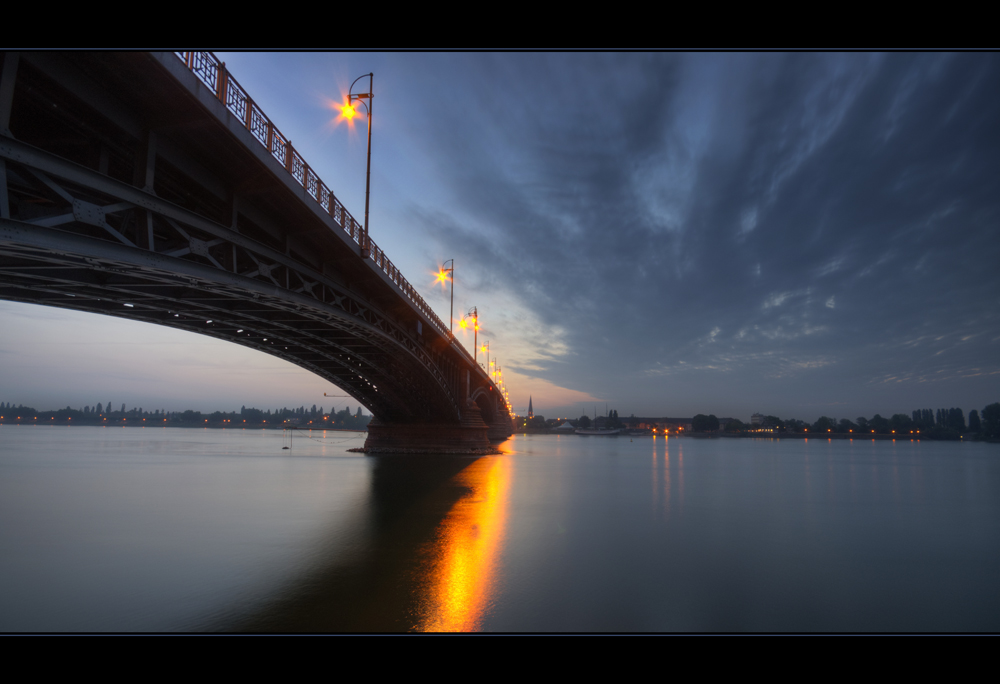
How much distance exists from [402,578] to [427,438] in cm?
4013

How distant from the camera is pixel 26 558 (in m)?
14.0

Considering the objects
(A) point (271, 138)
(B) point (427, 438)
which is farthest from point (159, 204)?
(B) point (427, 438)

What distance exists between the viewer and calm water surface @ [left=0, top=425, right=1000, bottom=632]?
9.96 m

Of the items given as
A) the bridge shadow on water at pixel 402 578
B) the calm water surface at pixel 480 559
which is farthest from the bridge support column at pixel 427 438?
the bridge shadow on water at pixel 402 578

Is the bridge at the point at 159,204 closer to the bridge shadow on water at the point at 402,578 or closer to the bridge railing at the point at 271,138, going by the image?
the bridge railing at the point at 271,138

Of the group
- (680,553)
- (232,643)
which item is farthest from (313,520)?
(232,643)

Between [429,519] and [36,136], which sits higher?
[36,136]

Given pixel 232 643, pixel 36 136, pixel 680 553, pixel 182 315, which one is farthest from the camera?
pixel 182 315

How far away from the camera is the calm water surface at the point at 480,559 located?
996cm

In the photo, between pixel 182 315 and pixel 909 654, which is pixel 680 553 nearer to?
pixel 909 654

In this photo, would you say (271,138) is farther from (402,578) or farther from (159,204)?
(402,578)

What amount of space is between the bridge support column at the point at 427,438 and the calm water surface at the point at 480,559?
67.7 ft

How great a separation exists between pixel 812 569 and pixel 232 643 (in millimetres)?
16543

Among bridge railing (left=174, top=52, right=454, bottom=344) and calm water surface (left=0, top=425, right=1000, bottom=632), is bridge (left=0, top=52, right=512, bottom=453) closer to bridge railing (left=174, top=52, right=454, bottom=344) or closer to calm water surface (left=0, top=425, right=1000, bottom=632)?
bridge railing (left=174, top=52, right=454, bottom=344)
